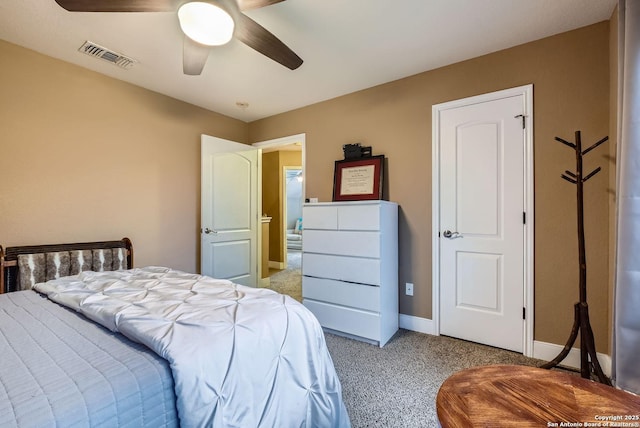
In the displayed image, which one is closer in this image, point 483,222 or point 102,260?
point 483,222

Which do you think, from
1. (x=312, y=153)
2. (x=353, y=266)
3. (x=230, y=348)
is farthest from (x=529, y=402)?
(x=312, y=153)

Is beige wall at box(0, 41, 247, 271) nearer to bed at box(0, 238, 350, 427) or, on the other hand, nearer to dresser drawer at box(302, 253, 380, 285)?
bed at box(0, 238, 350, 427)

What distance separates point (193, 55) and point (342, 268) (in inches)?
78.7

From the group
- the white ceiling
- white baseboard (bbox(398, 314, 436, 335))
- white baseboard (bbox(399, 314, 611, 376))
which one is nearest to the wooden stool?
white baseboard (bbox(399, 314, 611, 376))

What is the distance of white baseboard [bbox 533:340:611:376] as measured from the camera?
193 cm

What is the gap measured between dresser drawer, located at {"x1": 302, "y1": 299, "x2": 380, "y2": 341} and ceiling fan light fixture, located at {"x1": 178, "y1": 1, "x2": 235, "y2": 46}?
2.26 metres

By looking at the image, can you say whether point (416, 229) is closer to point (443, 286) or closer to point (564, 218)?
point (443, 286)

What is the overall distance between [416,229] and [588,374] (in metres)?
1.48

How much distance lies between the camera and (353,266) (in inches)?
101

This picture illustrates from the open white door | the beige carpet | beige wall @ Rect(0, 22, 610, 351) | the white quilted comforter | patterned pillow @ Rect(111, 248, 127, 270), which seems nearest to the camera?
the white quilted comforter

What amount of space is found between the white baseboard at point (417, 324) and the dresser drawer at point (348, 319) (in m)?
0.50

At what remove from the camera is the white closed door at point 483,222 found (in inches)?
89.1

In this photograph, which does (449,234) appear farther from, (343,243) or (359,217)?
(343,243)

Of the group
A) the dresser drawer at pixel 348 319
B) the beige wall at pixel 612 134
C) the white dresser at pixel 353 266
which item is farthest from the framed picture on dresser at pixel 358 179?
the beige wall at pixel 612 134
